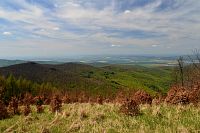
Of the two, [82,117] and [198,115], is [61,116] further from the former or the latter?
[198,115]

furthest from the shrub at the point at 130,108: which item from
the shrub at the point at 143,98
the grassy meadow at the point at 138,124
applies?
the shrub at the point at 143,98

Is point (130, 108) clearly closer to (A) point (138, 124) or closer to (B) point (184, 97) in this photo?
(A) point (138, 124)

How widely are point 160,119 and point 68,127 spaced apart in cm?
346

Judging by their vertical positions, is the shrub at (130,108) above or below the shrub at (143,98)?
above

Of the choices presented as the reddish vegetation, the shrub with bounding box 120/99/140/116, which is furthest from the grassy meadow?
the reddish vegetation

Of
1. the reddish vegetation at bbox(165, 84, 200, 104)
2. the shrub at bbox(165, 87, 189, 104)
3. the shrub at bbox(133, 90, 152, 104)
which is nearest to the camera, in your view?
the reddish vegetation at bbox(165, 84, 200, 104)

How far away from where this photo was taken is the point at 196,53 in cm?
4919

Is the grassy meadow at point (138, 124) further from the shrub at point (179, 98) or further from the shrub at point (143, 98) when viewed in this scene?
the shrub at point (143, 98)

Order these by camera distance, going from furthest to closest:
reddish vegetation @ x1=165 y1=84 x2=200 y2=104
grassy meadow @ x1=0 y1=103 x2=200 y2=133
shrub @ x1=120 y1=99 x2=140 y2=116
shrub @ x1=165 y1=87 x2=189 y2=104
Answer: shrub @ x1=165 y1=87 x2=189 y2=104 < reddish vegetation @ x1=165 y1=84 x2=200 y2=104 < shrub @ x1=120 y1=99 x2=140 y2=116 < grassy meadow @ x1=0 y1=103 x2=200 y2=133

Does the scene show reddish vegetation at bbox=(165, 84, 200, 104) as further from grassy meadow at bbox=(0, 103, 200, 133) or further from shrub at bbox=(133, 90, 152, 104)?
shrub at bbox=(133, 90, 152, 104)

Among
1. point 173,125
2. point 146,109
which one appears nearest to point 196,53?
point 146,109

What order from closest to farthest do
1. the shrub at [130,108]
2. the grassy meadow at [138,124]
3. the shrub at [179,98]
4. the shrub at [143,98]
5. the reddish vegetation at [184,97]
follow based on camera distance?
1. the grassy meadow at [138,124]
2. the shrub at [130,108]
3. the reddish vegetation at [184,97]
4. the shrub at [179,98]
5. the shrub at [143,98]

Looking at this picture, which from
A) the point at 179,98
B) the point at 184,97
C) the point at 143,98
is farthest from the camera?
the point at 143,98

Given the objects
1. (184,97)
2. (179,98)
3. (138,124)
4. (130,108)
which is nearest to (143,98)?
(179,98)
